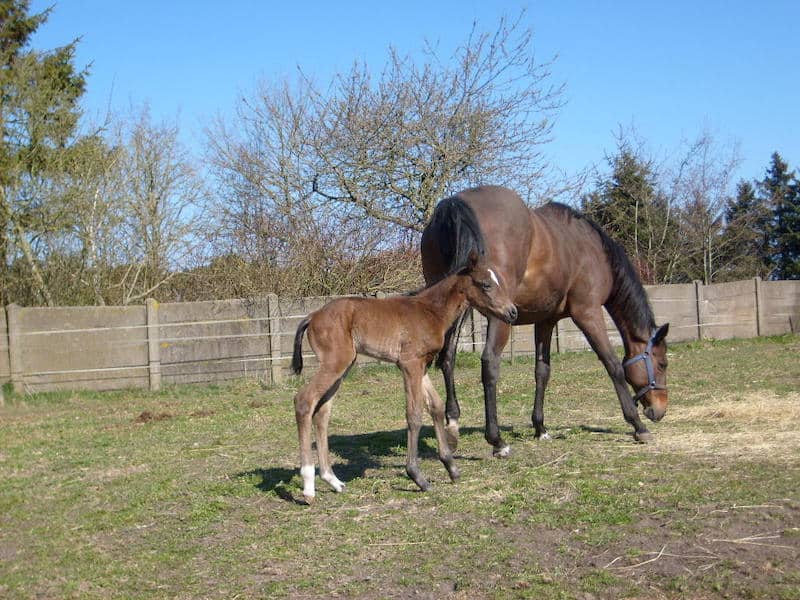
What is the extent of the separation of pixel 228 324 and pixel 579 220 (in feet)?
34.5

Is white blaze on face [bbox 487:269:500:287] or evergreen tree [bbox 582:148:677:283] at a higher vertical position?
evergreen tree [bbox 582:148:677:283]

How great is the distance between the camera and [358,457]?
8.13 meters

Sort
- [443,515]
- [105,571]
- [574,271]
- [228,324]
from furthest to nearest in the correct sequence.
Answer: [228,324], [574,271], [443,515], [105,571]

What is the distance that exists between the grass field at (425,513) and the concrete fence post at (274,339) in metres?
6.29

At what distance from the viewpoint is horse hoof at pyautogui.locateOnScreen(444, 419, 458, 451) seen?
7.34 m

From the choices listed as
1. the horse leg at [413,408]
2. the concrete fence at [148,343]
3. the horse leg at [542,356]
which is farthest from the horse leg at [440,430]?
the concrete fence at [148,343]

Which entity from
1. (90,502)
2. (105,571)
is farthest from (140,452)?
(105,571)

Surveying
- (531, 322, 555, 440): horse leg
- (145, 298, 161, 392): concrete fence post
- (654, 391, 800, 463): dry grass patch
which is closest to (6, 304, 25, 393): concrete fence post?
(145, 298, 161, 392): concrete fence post

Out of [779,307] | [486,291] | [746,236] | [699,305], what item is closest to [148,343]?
[486,291]

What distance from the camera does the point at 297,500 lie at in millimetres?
6422

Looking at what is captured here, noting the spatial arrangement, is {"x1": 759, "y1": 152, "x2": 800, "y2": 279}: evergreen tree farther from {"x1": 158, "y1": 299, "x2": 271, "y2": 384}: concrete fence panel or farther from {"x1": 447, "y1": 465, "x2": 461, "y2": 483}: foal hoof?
{"x1": 447, "y1": 465, "x2": 461, "y2": 483}: foal hoof

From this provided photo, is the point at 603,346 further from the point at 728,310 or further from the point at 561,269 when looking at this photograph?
the point at 728,310

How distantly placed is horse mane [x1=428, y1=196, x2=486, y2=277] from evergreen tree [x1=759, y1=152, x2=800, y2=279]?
38145 mm

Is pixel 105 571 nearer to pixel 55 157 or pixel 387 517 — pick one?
pixel 387 517
